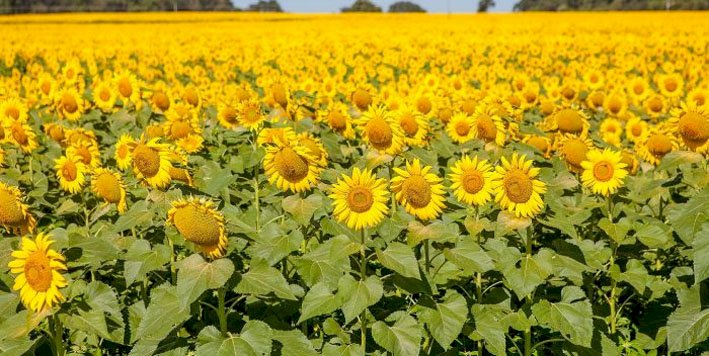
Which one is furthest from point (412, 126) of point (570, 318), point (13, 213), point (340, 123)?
point (13, 213)

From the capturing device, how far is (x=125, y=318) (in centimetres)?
337

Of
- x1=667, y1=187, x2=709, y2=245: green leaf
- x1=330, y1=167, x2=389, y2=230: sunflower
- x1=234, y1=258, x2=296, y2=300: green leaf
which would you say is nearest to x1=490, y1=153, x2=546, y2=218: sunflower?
x1=330, y1=167, x2=389, y2=230: sunflower

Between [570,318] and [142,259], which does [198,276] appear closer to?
[142,259]

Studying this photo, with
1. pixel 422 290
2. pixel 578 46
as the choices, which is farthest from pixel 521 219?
pixel 578 46

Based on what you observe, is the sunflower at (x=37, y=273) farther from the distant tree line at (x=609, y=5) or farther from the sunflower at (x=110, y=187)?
the distant tree line at (x=609, y=5)

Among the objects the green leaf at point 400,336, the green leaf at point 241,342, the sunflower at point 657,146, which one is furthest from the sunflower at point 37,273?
the sunflower at point 657,146

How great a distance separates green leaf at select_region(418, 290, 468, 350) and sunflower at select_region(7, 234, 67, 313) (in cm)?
172

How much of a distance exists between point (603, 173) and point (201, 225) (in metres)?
2.66

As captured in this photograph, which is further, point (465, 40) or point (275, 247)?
point (465, 40)

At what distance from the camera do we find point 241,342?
2.80m

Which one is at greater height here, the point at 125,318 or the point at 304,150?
the point at 304,150

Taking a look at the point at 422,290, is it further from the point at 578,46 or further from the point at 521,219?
the point at 578,46

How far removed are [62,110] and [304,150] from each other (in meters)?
3.94

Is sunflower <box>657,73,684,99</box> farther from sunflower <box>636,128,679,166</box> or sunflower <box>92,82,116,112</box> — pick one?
sunflower <box>92,82,116,112</box>
